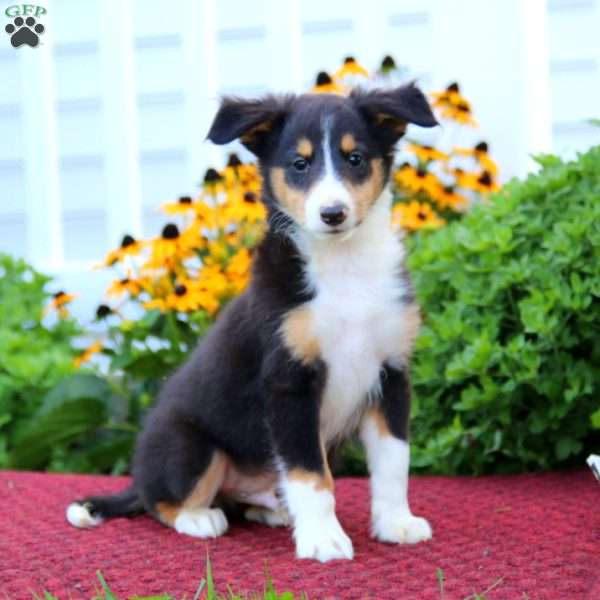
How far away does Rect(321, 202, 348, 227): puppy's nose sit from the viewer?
3.09m

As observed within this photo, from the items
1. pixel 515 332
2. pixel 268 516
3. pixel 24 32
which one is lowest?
pixel 268 516

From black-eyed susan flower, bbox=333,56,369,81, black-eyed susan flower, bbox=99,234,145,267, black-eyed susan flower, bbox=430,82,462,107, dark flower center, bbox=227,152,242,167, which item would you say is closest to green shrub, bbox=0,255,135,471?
black-eyed susan flower, bbox=99,234,145,267

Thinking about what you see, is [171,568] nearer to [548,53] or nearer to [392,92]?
[392,92]

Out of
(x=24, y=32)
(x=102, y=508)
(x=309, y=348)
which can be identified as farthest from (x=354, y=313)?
(x=24, y=32)

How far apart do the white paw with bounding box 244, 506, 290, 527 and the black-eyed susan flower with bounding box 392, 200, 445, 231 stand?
2018 millimetres

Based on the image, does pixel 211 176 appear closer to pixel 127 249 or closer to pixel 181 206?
pixel 181 206

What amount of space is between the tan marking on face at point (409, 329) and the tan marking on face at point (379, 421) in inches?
7.1

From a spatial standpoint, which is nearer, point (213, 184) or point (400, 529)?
point (400, 529)

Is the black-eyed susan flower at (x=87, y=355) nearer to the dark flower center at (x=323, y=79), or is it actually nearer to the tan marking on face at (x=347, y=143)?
the dark flower center at (x=323, y=79)

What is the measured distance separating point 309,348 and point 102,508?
3.39ft

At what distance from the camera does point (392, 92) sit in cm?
340

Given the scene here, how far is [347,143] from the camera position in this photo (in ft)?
10.6

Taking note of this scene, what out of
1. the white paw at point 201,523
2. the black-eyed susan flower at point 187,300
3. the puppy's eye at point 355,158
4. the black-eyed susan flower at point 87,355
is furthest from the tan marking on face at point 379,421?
the black-eyed susan flower at point 87,355

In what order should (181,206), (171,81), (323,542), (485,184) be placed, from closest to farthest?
(323,542) → (181,206) → (485,184) → (171,81)
